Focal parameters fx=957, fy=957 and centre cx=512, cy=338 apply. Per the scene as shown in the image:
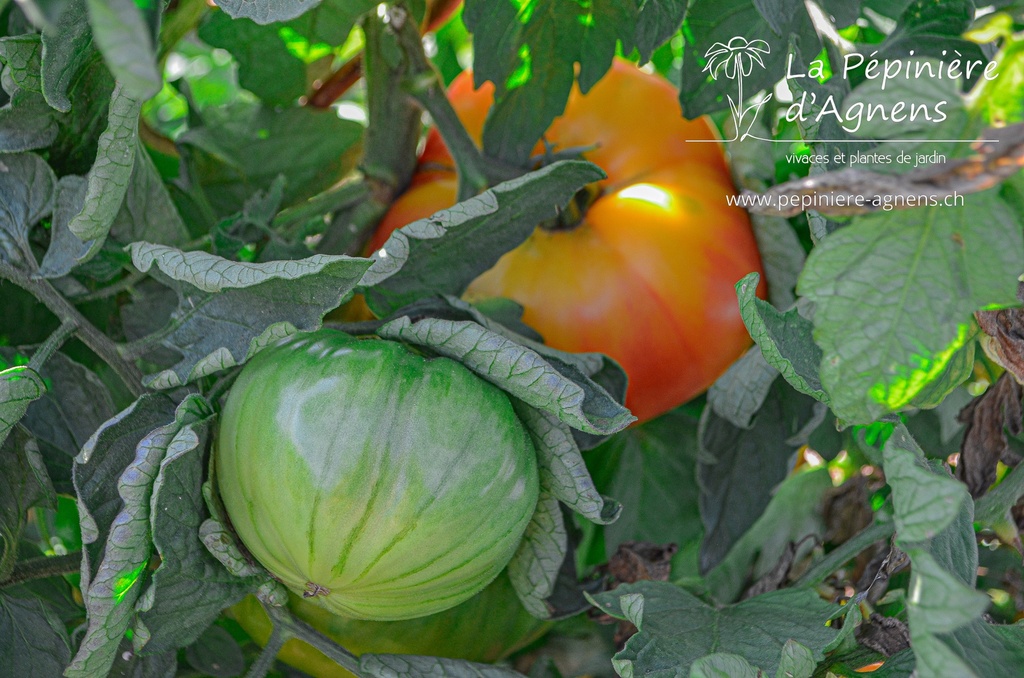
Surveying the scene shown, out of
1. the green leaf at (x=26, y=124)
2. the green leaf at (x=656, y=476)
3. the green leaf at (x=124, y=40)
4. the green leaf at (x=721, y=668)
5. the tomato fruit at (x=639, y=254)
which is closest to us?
the green leaf at (x=124, y=40)

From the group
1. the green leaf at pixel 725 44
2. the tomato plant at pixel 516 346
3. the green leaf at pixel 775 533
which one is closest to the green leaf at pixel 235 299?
the tomato plant at pixel 516 346

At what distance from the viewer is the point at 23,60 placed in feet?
1.76

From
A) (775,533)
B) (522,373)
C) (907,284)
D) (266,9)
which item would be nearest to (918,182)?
(907,284)

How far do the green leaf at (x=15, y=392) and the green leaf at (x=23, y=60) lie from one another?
0.16m

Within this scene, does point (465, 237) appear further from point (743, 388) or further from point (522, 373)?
point (743, 388)

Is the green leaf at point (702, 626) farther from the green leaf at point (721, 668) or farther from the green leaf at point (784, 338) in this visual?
the green leaf at point (784, 338)

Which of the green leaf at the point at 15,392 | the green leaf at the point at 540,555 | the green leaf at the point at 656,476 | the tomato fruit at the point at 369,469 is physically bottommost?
the green leaf at the point at 656,476

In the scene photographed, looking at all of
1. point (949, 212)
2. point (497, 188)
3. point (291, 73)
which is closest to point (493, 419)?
point (497, 188)

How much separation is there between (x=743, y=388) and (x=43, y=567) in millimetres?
476

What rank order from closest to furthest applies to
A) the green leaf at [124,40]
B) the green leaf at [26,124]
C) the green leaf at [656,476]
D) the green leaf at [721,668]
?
the green leaf at [124,40] → the green leaf at [721,668] → the green leaf at [26,124] → the green leaf at [656,476]

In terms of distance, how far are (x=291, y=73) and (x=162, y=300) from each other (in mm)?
257

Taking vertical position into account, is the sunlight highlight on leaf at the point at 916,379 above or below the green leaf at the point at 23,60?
below

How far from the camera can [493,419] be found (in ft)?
1.70

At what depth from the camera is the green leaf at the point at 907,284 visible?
0.40 metres
